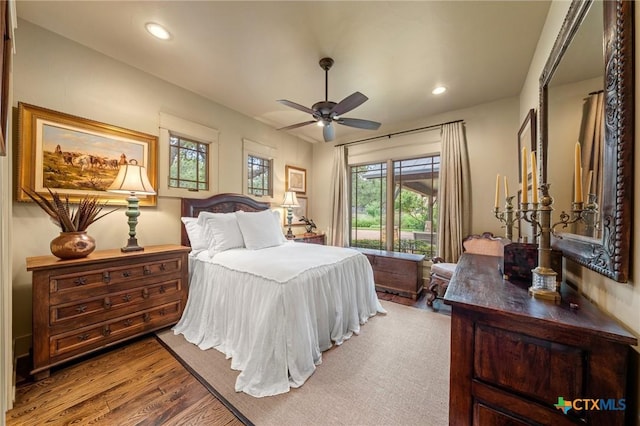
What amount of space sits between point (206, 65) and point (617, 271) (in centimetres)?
345

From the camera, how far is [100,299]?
2.00 meters

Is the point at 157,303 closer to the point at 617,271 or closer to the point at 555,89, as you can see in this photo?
the point at 617,271

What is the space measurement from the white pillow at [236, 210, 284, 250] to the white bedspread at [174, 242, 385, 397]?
6.3 inches

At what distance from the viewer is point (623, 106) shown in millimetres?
824

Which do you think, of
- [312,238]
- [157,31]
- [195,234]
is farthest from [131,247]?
[312,238]

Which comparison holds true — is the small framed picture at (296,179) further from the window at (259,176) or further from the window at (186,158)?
the window at (186,158)

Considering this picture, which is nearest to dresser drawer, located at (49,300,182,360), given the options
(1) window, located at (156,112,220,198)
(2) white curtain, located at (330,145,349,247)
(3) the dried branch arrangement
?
(3) the dried branch arrangement

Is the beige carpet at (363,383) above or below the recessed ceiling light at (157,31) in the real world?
below

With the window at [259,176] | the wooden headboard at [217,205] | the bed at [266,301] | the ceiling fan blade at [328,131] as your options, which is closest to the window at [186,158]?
the wooden headboard at [217,205]

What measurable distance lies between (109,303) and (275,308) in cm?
154

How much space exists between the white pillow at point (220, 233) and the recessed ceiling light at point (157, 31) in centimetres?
177

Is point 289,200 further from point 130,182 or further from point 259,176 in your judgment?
point 130,182

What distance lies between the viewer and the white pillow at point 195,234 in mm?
2809

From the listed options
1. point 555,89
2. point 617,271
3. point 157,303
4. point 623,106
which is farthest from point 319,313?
point 555,89
